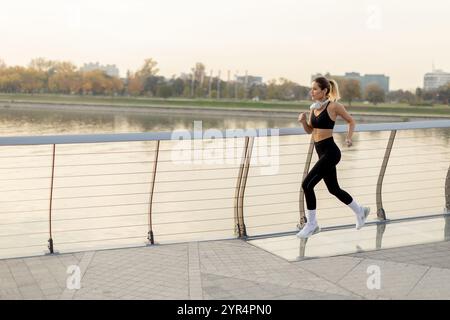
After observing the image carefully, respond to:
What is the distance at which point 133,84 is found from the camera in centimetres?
11850

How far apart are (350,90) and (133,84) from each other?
4116cm

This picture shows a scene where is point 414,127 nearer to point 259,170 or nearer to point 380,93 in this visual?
point 259,170

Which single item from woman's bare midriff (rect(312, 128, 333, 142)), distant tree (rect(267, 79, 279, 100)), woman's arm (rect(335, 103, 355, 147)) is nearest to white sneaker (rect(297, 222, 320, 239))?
woman's bare midriff (rect(312, 128, 333, 142))

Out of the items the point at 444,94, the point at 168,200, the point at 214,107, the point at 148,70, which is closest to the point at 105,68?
the point at 148,70

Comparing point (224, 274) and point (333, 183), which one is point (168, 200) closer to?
point (333, 183)

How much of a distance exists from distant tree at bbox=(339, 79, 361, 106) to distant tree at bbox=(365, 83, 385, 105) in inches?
70.4

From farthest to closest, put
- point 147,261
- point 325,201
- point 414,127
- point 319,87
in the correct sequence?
1. point 325,201
2. point 414,127
3. point 319,87
4. point 147,261

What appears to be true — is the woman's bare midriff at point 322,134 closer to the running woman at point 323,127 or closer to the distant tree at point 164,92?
the running woman at point 323,127

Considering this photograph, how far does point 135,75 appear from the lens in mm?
122000

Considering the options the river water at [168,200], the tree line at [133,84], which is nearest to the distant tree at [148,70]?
the tree line at [133,84]

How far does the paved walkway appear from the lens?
4195mm

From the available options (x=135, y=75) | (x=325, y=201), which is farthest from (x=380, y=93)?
(x=325, y=201)

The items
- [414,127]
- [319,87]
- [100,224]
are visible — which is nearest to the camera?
[319,87]
